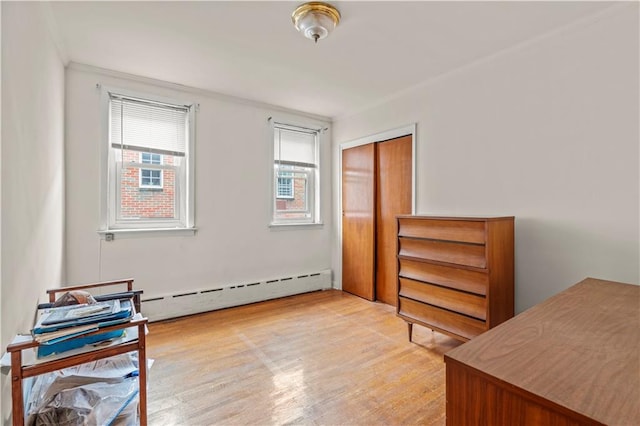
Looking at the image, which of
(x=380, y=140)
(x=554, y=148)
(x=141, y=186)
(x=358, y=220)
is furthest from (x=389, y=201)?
(x=141, y=186)

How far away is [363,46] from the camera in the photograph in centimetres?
244

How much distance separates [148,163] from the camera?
3.12 meters

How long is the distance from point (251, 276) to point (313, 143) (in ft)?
6.58

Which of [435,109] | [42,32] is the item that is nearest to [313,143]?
[435,109]

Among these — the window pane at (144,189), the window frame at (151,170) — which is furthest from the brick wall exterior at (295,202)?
the window frame at (151,170)

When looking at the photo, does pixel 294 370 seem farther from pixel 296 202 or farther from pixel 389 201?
pixel 296 202

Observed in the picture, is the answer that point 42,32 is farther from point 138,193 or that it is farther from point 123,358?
point 123,358

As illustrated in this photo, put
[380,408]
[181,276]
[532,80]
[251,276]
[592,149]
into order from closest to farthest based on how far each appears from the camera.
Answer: [380,408] < [592,149] < [532,80] < [181,276] < [251,276]

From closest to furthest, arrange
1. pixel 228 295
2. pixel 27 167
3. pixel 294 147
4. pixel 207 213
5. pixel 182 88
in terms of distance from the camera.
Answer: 1. pixel 27 167
2. pixel 182 88
3. pixel 207 213
4. pixel 228 295
5. pixel 294 147

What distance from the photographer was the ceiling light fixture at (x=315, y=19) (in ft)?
6.34

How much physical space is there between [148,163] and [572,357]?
3482 millimetres

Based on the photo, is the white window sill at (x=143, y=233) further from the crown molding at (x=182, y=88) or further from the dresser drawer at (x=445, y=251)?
the dresser drawer at (x=445, y=251)

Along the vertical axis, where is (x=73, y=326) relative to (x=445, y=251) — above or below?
below

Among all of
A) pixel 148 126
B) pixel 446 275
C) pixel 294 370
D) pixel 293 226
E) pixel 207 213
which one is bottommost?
pixel 294 370
